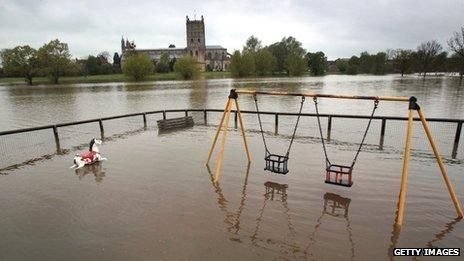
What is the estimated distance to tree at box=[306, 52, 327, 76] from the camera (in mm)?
132375

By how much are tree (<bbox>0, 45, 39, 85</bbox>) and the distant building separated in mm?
56950

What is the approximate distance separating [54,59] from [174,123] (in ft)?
275

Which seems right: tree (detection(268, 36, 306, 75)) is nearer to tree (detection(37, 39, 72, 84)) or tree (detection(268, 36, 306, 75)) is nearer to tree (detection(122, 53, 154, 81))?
tree (detection(122, 53, 154, 81))

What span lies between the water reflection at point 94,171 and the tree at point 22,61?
89652mm

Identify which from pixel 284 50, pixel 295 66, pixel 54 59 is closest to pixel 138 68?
pixel 54 59

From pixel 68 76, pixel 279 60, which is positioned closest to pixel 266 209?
pixel 68 76

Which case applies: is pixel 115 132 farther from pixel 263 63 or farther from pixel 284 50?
pixel 284 50

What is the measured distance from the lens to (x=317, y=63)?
132 m

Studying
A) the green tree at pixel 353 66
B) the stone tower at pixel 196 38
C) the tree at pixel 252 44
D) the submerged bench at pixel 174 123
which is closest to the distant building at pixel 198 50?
the stone tower at pixel 196 38

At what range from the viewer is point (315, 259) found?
17.4 ft

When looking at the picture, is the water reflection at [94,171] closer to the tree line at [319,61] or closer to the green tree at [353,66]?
the tree line at [319,61]

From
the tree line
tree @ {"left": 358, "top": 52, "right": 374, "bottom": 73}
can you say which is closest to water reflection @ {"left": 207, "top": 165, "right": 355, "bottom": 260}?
the tree line

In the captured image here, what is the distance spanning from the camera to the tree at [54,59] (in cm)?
8481

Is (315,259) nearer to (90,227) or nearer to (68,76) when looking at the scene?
(90,227)
